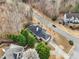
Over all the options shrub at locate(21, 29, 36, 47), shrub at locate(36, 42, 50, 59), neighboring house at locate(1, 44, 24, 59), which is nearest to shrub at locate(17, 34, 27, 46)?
shrub at locate(21, 29, 36, 47)

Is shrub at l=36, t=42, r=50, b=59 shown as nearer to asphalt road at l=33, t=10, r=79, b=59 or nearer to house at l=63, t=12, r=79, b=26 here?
asphalt road at l=33, t=10, r=79, b=59

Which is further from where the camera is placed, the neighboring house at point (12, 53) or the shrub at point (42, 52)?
the shrub at point (42, 52)

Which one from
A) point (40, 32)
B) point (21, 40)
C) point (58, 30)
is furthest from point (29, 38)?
point (58, 30)

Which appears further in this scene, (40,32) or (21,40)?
(40,32)

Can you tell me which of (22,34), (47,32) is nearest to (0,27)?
(22,34)

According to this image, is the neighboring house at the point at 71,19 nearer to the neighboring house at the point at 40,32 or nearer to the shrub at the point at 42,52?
the neighboring house at the point at 40,32

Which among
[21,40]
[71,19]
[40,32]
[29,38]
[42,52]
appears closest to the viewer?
[42,52]

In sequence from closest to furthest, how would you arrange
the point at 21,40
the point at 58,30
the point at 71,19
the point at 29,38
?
the point at 21,40, the point at 29,38, the point at 58,30, the point at 71,19

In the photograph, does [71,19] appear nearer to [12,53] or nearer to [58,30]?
[58,30]

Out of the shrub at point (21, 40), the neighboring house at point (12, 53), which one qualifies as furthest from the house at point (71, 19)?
the neighboring house at point (12, 53)
